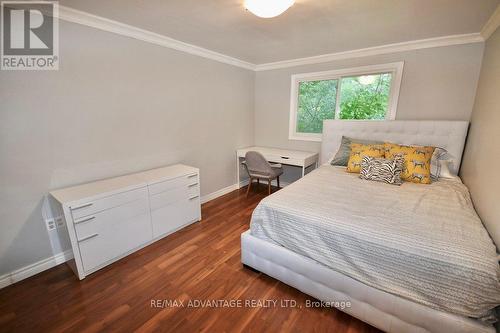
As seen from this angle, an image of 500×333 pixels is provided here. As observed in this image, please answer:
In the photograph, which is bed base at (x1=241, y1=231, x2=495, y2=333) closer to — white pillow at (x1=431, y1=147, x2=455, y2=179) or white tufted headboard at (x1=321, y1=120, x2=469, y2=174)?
white pillow at (x1=431, y1=147, x2=455, y2=179)

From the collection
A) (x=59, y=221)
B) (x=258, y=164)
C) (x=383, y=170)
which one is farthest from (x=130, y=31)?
(x=383, y=170)

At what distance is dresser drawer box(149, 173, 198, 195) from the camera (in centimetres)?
220

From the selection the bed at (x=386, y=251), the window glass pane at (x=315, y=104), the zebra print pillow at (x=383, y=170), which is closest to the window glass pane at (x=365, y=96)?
the window glass pane at (x=315, y=104)

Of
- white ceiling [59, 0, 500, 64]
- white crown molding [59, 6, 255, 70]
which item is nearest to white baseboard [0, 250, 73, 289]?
white crown molding [59, 6, 255, 70]

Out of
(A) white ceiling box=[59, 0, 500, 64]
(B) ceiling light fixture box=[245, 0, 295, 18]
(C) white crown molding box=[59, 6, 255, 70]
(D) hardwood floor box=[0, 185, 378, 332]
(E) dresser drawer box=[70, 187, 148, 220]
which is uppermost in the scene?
(A) white ceiling box=[59, 0, 500, 64]

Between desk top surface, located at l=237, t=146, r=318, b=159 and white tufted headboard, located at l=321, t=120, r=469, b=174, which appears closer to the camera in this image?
white tufted headboard, located at l=321, t=120, r=469, b=174

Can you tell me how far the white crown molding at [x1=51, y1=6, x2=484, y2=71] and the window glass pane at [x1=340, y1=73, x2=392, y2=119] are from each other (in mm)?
325

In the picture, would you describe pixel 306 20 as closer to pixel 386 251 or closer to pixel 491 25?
pixel 491 25

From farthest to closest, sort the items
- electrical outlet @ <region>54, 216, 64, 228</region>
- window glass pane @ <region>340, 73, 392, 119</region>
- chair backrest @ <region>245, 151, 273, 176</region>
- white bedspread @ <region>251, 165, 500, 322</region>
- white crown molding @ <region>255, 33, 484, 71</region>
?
chair backrest @ <region>245, 151, 273, 176</region>, window glass pane @ <region>340, 73, 392, 119</region>, white crown molding @ <region>255, 33, 484, 71</region>, electrical outlet @ <region>54, 216, 64, 228</region>, white bedspread @ <region>251, 165, 500, 322</region>

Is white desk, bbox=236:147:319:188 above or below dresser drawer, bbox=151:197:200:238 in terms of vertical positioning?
above

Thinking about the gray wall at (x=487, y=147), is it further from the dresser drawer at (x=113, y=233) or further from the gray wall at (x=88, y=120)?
the gray wall at (x=88, y=120)

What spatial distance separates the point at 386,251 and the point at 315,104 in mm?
2778

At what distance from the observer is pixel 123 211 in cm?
199

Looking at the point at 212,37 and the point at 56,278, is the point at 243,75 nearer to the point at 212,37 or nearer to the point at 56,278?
the point at 212,37
